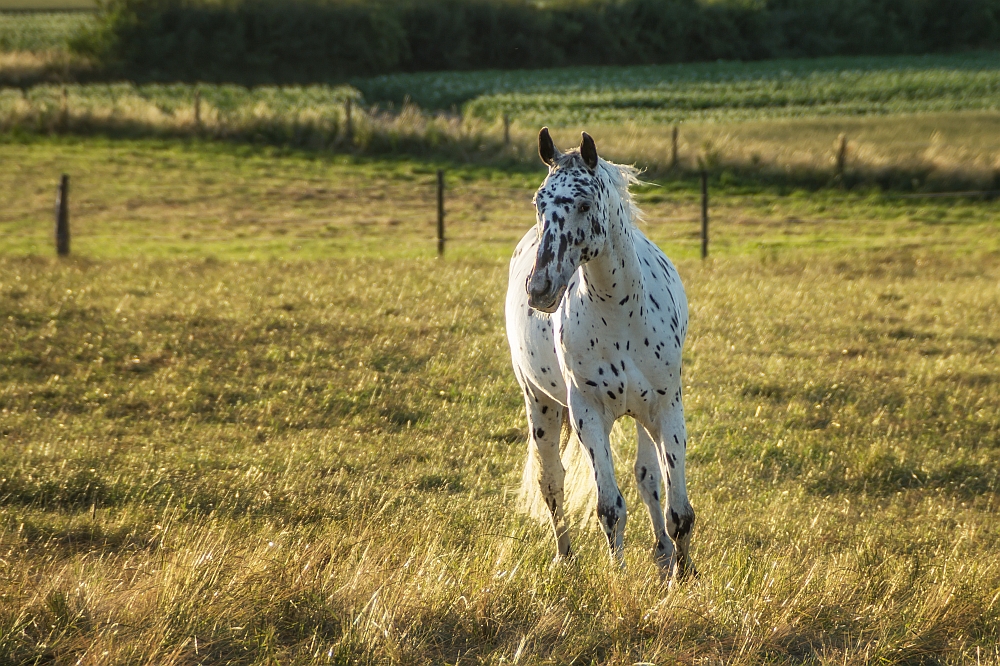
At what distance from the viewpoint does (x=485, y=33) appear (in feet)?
181

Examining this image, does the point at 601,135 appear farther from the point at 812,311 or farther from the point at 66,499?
the point at 66,499

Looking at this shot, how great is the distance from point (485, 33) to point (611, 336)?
2093 inches

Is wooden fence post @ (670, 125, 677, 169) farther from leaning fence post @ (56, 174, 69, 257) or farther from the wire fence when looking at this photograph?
leaning fence post @ (56, 174, 69, 257)

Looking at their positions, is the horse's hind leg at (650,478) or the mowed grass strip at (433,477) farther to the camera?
the horse's hind leg at (650,478)

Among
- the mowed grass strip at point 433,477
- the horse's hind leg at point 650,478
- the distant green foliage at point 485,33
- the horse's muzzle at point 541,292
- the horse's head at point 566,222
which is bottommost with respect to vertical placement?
the mowed grass strip at point 433,477

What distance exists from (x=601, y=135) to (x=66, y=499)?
21.9 meters

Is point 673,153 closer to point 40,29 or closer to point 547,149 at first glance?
point 547,149

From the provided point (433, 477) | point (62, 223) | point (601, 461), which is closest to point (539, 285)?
point (601, 461)

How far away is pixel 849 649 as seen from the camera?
3.68 m

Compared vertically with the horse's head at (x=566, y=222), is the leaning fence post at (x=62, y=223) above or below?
below

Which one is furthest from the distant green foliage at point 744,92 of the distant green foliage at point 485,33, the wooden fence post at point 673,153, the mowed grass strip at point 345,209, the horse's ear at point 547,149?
the horse's ear at point 547,149

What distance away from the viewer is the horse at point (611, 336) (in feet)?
13.0

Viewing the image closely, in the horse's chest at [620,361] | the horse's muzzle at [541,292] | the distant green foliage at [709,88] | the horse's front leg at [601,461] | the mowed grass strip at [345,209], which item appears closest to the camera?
the horse's muzzle at [541,292]

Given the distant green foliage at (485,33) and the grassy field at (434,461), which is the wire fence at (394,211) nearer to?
the grassy field at (434,461)
